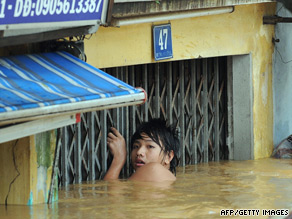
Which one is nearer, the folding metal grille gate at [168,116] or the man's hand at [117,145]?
the folding metal grille gate at [168,116]

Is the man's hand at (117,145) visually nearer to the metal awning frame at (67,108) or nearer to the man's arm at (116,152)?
the man's arm at (116,152)

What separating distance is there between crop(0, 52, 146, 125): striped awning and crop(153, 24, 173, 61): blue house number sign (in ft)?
5.91

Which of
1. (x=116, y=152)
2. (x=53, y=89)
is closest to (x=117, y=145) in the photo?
(x=116, y=152)

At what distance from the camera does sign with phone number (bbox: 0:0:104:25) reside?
5988 millimetres

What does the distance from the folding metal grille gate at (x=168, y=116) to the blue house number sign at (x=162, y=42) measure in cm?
58

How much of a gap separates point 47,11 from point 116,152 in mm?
3114

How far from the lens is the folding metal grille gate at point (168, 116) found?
347 inches

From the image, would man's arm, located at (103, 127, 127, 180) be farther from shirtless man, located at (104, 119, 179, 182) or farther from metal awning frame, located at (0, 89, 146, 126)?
metal awning frame, located at (0, 89, 146, 126)

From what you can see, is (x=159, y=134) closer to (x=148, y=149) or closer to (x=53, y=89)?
(x=148, y=149)

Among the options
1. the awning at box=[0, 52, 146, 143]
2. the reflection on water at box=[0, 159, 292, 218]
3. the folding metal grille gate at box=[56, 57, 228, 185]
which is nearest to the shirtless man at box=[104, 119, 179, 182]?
the folding metal grille gate at box=[56, 57, 228, 185]

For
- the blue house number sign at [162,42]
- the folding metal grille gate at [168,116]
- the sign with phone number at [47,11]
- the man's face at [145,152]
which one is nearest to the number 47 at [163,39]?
the blue house number sign at [162,42]

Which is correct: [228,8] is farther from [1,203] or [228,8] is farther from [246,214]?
[1,203]

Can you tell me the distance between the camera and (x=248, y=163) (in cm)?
1036

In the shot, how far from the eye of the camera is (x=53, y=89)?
6.32m
